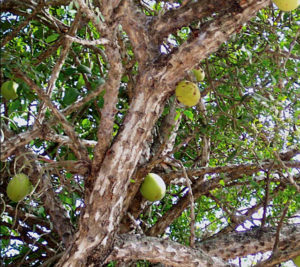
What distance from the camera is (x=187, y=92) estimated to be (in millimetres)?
2457

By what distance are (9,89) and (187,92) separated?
1.03 meters

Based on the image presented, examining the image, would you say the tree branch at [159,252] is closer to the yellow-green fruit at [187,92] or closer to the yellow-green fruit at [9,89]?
the yellow-green fruit at [187,92]

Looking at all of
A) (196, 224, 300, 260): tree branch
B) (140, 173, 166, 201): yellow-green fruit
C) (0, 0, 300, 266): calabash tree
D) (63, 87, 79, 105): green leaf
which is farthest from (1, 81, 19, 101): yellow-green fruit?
(196, 224, 300, 260): tree branch

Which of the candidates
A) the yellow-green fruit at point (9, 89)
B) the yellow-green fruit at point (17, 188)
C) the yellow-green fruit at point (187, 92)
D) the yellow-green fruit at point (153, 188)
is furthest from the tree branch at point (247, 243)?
the yellow-green fruit at point (9, 89)

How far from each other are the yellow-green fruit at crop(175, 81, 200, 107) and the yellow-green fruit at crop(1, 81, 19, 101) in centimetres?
95

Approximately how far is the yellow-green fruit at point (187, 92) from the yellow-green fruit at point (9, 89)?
95 cm

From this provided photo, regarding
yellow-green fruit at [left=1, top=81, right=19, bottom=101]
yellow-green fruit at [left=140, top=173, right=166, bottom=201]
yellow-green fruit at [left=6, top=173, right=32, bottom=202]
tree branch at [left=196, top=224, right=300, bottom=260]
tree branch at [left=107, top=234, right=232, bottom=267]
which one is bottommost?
tree branch at [left=107, top=234, right=232, bottom=267]

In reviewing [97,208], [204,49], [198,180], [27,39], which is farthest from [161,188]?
[27,39]

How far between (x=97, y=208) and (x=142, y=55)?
816 mm

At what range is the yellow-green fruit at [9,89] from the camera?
8.84ft

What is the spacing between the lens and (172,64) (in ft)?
7.58

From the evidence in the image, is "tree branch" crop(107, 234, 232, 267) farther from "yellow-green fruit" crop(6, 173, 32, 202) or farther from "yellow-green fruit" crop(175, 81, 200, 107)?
"yellow-green fruit" crop(175, 81, 200, 107)

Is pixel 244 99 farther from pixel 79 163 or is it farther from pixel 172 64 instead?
pixel 79 163

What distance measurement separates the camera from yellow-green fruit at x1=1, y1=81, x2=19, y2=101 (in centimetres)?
269
